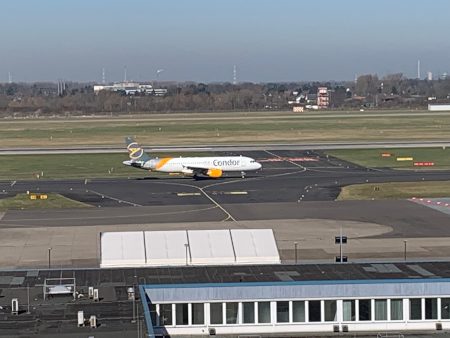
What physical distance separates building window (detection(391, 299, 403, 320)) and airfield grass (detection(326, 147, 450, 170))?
98.2 meters

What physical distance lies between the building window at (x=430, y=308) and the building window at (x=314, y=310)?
17.2ft

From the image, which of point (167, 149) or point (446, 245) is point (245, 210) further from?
point (167, 149)

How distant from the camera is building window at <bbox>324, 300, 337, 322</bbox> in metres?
45.6

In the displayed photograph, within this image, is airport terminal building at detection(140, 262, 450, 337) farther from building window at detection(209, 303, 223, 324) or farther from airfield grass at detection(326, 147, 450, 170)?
airfield grass at detection(326, 147, 450, 170)

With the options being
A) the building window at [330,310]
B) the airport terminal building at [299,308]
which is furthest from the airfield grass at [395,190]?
the building window at [330,310]

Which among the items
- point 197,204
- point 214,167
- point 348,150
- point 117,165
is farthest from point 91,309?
point 348,150

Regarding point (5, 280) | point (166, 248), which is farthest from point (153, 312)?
point (166, 248)

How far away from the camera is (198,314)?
45156 millimetres

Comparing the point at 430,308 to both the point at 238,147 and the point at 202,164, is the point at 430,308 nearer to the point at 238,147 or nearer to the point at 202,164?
the point at 202,164

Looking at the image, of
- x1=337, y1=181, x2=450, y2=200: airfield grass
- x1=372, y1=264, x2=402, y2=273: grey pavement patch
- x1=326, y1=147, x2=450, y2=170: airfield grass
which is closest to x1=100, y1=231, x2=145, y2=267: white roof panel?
x1=372, y1=264, x2=402, y2=273: grey pavement patch

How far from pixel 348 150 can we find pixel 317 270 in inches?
4586

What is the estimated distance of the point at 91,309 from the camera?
147 ft

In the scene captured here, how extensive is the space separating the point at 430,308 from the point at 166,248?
1834 centimetres

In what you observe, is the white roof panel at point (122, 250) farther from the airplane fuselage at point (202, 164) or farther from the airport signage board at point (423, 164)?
the airport signage board at point (423, 164)
